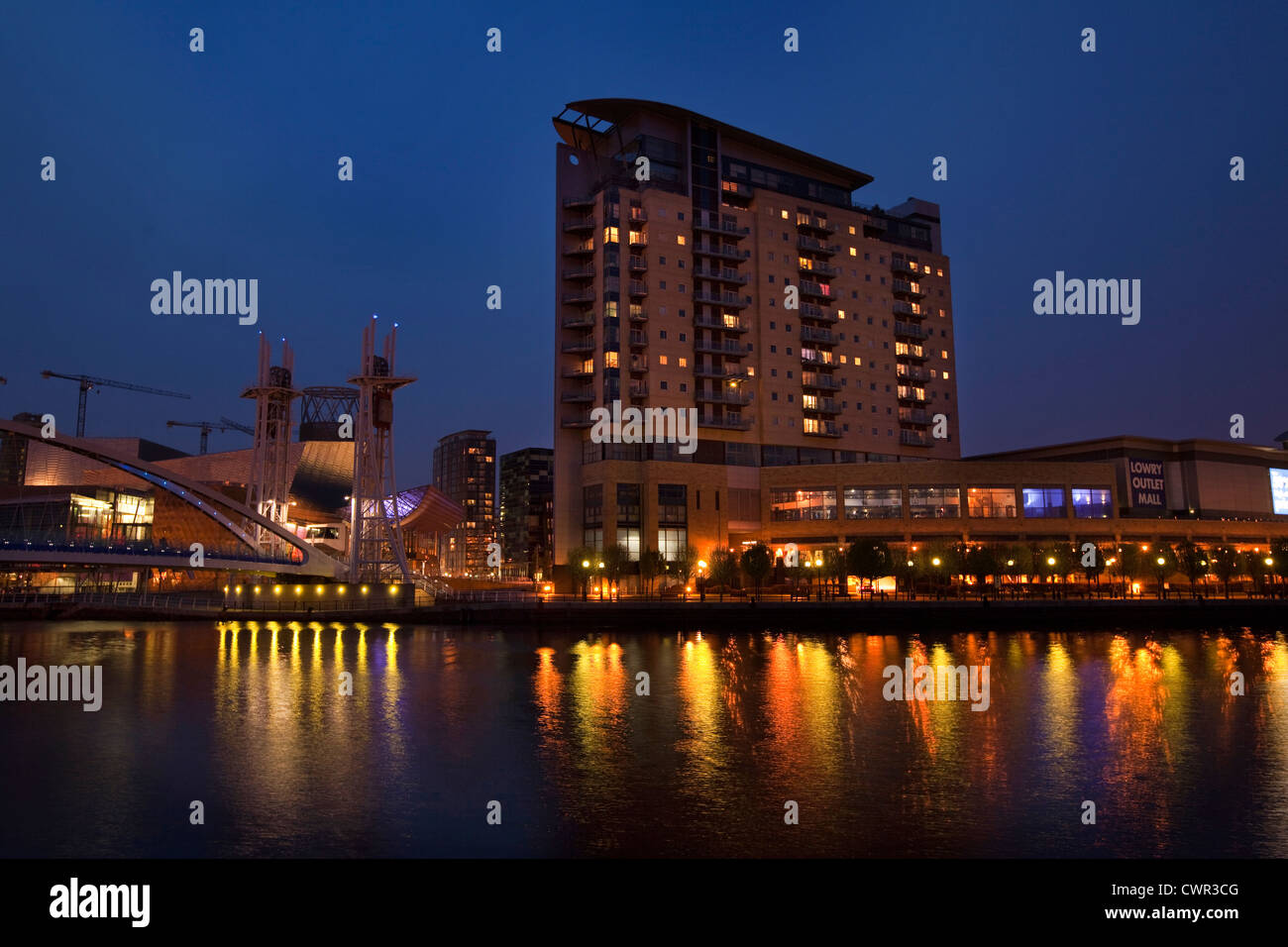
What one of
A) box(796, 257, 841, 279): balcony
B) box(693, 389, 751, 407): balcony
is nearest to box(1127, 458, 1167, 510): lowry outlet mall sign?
box(796, 257, 841, 279): balcony

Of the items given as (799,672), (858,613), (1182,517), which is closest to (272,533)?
(858,613)

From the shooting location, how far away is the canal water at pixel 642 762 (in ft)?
51.2

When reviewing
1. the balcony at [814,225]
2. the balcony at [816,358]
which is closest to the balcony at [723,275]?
the balcony at [814,225]

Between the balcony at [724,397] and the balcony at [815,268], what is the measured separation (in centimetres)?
1897

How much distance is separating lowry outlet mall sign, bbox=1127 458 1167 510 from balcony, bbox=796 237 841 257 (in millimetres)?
45489

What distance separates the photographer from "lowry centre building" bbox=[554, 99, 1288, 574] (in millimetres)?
97688

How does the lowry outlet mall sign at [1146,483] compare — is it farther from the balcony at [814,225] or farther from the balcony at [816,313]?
the balcony at [814,225]

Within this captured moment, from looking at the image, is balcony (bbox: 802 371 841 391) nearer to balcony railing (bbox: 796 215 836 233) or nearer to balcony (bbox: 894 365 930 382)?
balcony (bbox: 894 365 930 382)

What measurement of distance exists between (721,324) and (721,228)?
11.9 metres

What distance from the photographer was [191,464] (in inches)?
5320

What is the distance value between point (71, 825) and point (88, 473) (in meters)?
137
